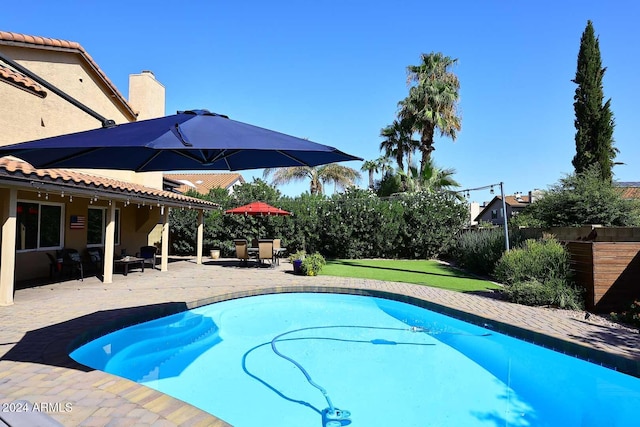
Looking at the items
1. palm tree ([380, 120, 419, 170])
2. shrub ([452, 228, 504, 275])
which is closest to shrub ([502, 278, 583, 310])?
shrub ([452, 228, 504, 275])

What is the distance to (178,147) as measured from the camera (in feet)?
9.50

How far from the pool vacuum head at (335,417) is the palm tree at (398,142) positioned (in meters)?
26.0

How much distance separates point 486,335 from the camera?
761 centimetres

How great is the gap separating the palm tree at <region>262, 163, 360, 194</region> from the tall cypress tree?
20.3 metres

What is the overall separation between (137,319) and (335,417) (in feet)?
15.5

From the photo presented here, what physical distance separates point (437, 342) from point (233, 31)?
12.3m

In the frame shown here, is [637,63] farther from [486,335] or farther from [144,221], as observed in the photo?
[144,221]

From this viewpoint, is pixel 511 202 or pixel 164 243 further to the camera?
pixel 511 202

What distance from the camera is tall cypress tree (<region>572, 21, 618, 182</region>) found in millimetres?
19531

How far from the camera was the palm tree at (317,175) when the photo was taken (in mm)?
36625

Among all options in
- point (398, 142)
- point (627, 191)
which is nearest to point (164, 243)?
point (398, 142)

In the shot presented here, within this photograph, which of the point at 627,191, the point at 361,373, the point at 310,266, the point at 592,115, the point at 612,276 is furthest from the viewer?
the point at 627,191

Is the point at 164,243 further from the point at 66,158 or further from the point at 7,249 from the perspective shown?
the point at 66,158

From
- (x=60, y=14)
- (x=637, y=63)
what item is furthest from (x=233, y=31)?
(x=637, y=63)
